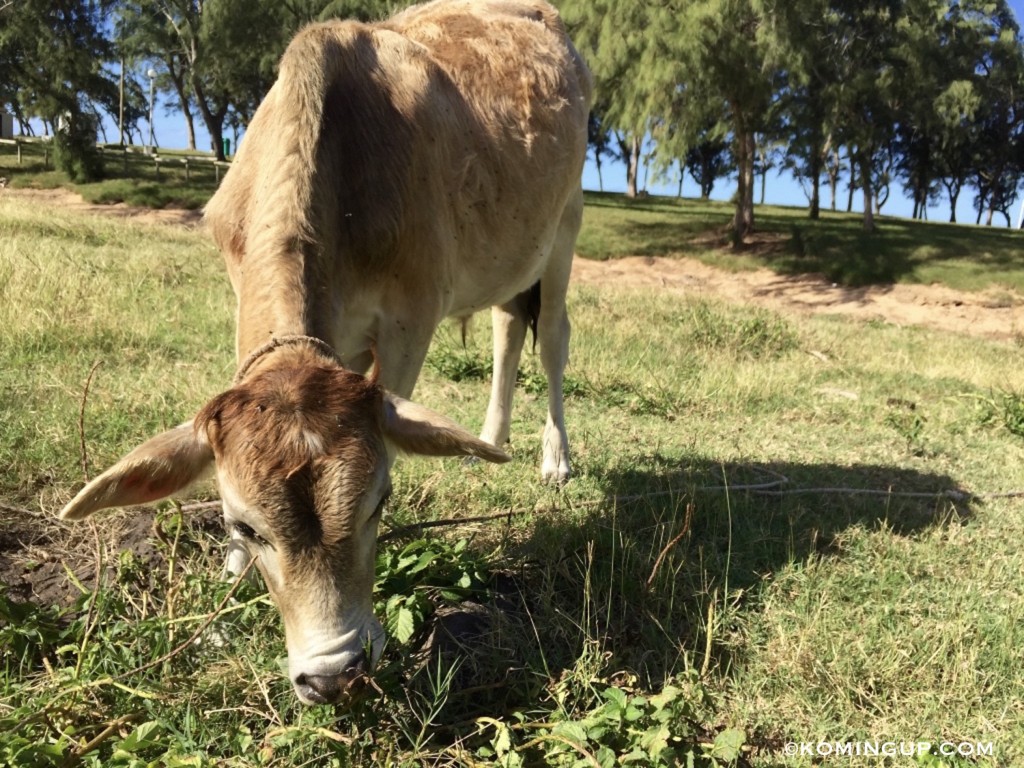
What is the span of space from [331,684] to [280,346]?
97cm

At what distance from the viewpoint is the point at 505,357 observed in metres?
5.11

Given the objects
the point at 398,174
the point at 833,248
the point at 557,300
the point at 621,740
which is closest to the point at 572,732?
the point at 621,740

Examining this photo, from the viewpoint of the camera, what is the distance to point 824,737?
2.56 metres

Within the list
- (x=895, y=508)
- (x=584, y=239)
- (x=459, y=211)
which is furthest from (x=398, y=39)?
(x=584, y=239)

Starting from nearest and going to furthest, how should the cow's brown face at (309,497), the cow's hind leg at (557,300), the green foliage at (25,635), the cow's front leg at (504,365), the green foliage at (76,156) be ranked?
1. the cow's brown face at (309,497)
2. the green foliage at (25,635)
3. the cow's front leg at (504,365)
4. the cow's hind leg at (557,300)
5. the green foliage at (76,156)

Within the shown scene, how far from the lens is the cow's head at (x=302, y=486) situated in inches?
77.4

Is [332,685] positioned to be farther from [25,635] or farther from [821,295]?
[821,295]

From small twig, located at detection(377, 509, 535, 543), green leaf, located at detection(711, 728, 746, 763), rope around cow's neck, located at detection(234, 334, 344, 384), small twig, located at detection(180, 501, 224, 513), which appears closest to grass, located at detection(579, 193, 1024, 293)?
small twig, located at detection(377, 509, 535, 543)

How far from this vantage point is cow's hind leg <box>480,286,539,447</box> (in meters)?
4.93

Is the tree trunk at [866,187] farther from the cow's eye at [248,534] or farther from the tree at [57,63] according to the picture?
the tree at [57,63]

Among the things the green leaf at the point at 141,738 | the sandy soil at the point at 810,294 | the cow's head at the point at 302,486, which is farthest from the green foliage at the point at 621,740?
the sandy soil at the point at 810,294

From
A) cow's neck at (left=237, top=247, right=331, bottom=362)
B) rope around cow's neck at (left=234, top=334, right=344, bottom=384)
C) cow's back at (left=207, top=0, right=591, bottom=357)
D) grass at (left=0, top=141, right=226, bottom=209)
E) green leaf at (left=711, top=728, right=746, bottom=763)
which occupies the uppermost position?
grass at (left=0, top=141, right=226, bottom=209)

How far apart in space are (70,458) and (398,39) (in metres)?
2.60

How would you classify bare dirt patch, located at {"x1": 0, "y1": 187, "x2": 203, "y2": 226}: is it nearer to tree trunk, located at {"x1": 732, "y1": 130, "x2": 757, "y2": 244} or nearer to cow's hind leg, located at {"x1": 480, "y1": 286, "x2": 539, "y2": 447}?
tree trunk, located at {"x1": 732, "y1": 130, "x2": 757, "y2": 244}
